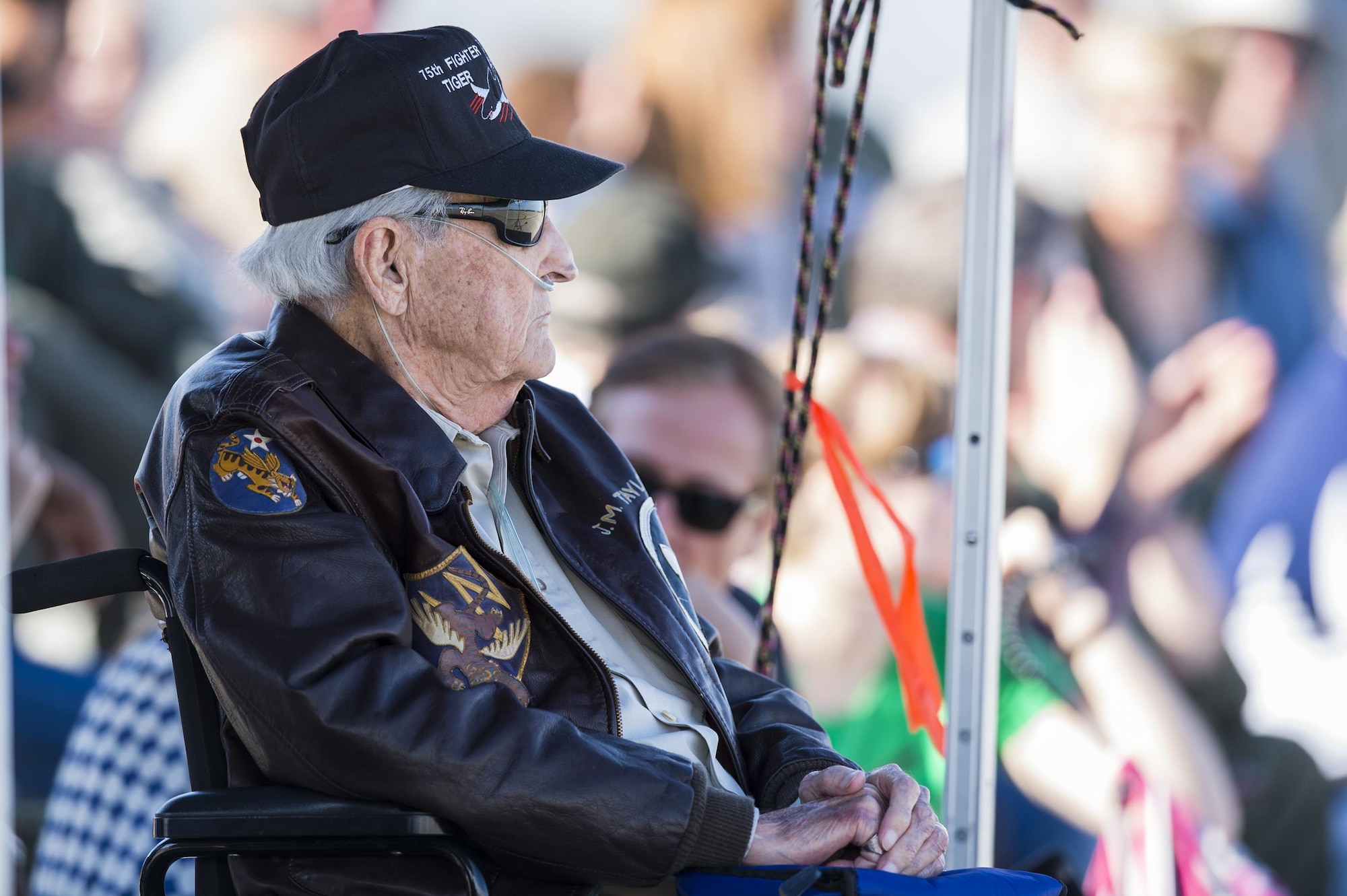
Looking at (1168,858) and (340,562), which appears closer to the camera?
(340,562)

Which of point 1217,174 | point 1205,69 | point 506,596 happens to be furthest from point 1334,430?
point 506,596

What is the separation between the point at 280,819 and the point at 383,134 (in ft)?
2.65

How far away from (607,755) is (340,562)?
0.36 m

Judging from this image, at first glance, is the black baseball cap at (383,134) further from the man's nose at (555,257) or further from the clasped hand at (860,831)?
the clasped hand at (860,831)

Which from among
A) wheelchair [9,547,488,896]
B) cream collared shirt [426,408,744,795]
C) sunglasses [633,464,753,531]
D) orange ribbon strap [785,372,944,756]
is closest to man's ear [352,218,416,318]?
cream collared shirt [426,408,744,795]

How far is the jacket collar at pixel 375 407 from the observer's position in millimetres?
1580

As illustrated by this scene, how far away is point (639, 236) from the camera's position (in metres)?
4.04

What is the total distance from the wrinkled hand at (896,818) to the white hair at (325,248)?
2.77ft

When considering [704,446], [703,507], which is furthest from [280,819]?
[704,446]

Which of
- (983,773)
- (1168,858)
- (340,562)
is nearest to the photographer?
(340,562)

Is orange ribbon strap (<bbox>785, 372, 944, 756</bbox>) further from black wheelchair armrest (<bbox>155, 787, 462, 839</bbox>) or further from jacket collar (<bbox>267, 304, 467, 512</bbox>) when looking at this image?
black wheelchair armrest (<bbox>155, 787, 462, 839</bbox>)

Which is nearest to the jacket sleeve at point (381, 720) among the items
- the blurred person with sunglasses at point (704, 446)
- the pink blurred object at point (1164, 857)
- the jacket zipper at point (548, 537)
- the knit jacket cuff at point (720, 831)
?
the knit jacket cuff at point (720, 831)

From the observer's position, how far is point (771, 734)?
1861 millimetres

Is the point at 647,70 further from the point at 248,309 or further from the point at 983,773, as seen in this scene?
the point at 983,773
